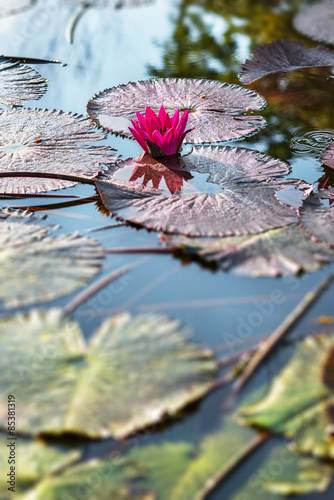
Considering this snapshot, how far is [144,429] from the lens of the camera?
0.96m

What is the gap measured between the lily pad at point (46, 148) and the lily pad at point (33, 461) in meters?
0.96

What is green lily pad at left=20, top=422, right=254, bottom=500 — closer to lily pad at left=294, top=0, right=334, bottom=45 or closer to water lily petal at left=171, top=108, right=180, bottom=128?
water lily petal at left=171, top=108, right=180, bottom=128

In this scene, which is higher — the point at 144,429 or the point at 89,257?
the point at 89,257

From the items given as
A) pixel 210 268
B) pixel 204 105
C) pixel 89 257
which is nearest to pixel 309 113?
pixel 204 105

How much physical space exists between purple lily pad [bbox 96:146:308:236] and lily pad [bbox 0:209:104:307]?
0.21 metres

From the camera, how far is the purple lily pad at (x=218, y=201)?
Answer: 1.50 metres

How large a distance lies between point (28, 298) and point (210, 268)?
1.63ft

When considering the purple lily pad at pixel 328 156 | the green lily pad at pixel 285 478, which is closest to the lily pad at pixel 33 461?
the green lily pad at pixel 285 478

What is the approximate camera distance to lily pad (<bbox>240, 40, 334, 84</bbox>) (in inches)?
107

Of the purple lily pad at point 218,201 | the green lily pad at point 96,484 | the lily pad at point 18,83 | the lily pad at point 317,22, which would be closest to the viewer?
the green lily pad at point 96,484

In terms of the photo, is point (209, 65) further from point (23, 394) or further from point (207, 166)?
point (23, 394)

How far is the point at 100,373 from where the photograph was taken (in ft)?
3.36

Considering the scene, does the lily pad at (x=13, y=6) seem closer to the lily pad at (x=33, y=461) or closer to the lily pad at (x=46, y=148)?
the lily pad at (x=46, y=148)

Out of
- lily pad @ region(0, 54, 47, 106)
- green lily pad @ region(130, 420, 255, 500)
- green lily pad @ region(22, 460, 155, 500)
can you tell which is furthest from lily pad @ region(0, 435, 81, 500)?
lily pad @ region(0, 54, 47, 106)
